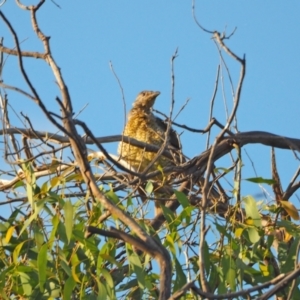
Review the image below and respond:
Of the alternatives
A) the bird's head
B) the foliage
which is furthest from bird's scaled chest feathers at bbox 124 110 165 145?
the foliage

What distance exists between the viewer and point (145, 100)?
22.9 feet

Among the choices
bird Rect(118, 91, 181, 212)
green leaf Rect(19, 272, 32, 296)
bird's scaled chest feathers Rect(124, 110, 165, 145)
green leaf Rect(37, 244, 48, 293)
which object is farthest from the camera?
bird's scaled chest feathers Rect(124, 110, 165, 145)

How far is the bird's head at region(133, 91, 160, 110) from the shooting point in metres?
6.90

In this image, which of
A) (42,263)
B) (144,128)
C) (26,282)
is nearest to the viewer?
(42,263)

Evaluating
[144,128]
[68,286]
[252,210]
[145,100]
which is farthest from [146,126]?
[68,286]

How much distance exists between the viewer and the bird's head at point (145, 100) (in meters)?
6.90

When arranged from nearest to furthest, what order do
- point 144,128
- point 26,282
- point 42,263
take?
point 42,263 → point 26,282 → point 144,128

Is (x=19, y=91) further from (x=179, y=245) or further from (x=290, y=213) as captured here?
(x=290, y=213)

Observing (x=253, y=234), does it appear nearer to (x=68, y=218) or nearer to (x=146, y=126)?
(x=68, y=218)

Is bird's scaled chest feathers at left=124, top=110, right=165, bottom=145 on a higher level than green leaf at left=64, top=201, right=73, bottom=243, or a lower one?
higher

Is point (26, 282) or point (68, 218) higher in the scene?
point (68, 218)

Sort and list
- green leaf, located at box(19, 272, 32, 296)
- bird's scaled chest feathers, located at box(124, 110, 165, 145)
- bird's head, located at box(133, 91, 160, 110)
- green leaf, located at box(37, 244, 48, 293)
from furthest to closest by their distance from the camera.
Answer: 1. bird's head, located at box(133, 91, 160, 110)
2. bird's scaled chest feathers, located at box(124, 110, 165, 145)
3. green leaf, located at box(19, 272, 32, 296)
4. green leaf, located at box(37, 244, 48, 293)

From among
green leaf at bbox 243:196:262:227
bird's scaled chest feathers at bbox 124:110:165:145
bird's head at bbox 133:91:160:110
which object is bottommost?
green leaf at bbox 243:196:262:227

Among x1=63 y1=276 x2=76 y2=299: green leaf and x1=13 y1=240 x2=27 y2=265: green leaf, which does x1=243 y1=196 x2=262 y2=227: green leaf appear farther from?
x1=13 y1=240 x2=27 y2=265: green leaf
